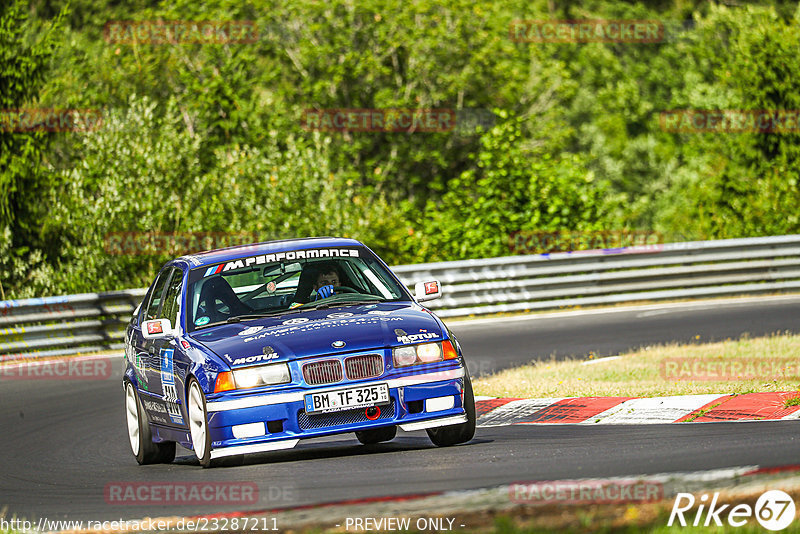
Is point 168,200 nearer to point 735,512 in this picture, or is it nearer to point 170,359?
point 170,359

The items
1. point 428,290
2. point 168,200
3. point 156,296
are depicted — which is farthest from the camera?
point 168,200

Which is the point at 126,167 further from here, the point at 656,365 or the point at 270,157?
the point at 656,365

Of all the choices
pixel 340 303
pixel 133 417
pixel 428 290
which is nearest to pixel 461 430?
pixel 428 290

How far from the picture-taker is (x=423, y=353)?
7.79 meters

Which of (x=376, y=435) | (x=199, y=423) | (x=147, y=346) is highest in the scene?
(x=147, y=346)

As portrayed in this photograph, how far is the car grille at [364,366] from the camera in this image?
7562 mm

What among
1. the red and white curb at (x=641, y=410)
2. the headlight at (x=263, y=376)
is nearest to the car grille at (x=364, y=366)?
the headlight at (x=263, y=376)

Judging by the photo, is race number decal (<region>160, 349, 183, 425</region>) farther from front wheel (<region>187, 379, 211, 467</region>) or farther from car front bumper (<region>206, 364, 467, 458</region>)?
car front bumper (<region>206, 364, 467, 458</region>)

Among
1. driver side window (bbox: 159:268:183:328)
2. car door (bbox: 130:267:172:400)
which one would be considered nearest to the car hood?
driver side window (bbox: 159:268:183:328)

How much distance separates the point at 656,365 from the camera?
12.6 metres

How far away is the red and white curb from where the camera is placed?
8.69 meters

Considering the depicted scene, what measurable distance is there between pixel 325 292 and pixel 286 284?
0.31 m

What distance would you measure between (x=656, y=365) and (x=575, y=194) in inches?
471

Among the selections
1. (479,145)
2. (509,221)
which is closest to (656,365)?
(509,221)
